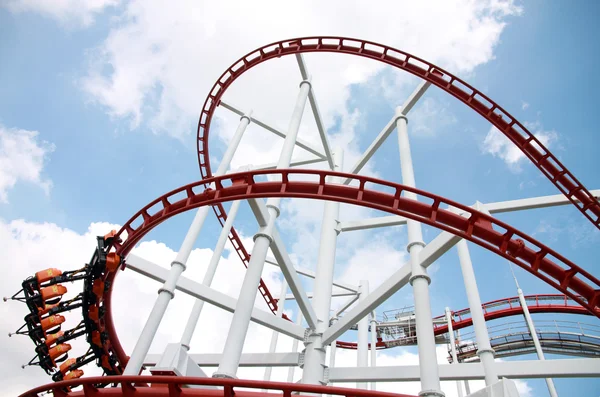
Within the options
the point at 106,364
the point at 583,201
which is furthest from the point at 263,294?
the point at 583,201

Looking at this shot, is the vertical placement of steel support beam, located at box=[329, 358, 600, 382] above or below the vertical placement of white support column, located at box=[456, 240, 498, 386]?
below

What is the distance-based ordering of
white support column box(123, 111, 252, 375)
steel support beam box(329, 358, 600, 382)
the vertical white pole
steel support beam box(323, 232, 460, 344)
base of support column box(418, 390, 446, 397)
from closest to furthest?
base of support column box(418, 390, 446, 397), steel support beam box(329, 358, 600, 382), steel support beam box(323, 232, 460, 344), white support column box(123, 111, 252, 375), the vertical white pole

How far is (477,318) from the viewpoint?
5461 mm

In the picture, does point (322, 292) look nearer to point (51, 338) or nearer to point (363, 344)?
point (363, 344)

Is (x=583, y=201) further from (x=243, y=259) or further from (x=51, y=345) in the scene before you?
(x=51, y=345)

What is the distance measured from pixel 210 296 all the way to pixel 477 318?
11.6ft

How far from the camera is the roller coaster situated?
4219 mm

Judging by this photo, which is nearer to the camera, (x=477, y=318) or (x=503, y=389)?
(x=503, y=389)

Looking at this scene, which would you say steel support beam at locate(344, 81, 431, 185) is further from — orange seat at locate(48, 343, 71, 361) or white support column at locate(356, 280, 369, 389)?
orange seat at locate(48, 343, 71, 361)

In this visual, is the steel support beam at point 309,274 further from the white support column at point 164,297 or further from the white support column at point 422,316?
the white support column at point 422,316

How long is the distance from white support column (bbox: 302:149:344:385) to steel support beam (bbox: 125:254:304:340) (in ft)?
0.88

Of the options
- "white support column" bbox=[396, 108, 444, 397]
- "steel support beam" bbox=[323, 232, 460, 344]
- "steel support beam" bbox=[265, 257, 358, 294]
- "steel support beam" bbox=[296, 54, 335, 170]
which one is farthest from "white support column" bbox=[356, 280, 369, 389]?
"steel support beam" bbox=[296, 54, 335, 170]

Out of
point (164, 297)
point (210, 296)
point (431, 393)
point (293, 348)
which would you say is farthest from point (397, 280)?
point (293, 348)

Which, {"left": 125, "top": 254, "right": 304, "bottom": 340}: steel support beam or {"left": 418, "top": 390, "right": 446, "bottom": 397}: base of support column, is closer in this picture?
{"left": 418, "top": 390, "right": 446, "bottom": 397}: base of support column
